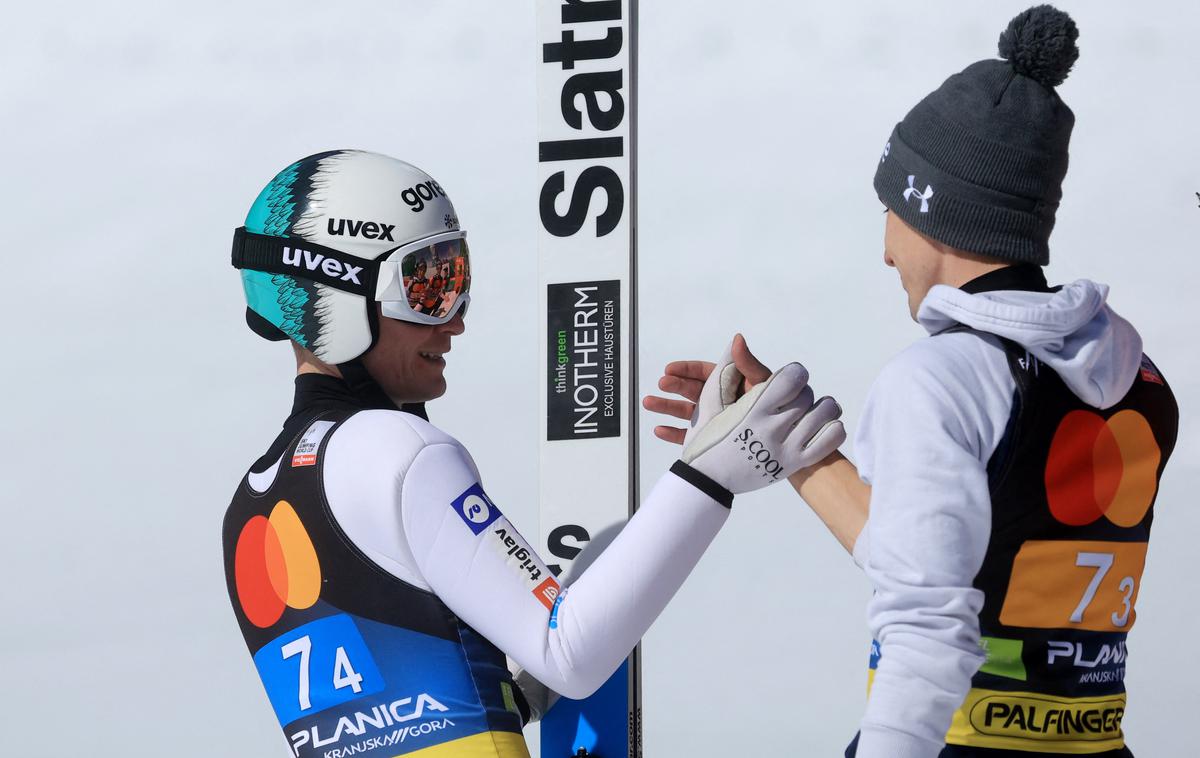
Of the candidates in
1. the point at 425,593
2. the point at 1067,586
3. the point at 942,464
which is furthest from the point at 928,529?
the point at 425,593

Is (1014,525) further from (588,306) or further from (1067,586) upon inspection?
(588,306)

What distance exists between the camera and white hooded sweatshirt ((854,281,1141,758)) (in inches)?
69.3

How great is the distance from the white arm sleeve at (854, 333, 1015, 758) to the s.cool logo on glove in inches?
26.3

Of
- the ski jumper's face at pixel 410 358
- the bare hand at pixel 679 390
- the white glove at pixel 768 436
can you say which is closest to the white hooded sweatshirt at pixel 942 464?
the white glove at pixel 768 436

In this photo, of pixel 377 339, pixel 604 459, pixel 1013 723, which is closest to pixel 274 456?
pixel 377 339

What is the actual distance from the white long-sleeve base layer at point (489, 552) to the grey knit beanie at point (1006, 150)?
30.9 inches

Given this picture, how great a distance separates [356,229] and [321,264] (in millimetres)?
102

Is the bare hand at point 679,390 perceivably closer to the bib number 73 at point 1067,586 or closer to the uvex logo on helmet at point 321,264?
the uvex logo on helmet at point 321,264

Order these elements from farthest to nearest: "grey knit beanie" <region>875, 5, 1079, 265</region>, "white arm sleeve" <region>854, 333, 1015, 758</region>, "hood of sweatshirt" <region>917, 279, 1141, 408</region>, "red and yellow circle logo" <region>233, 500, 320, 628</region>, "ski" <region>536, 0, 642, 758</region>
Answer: "ski" <region>536, 0, 642, 758</region> → "red and yellow circle logo" <region>233, 500, 320, 628</region> → "grey knit beanie" <region>875, 5, 1079, 265</region> → "hood of sweatshirt" <region>917, 279, 1141, 408</region> → "white arm sleeve" <region>854, 333, 1015, 758</region>

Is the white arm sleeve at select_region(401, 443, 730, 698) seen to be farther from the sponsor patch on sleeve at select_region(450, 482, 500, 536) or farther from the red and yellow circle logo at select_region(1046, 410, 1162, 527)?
the red and yellow circle logo at select_region(1046, 410, 1162, 527)

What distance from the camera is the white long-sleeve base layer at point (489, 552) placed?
2459 millimetres

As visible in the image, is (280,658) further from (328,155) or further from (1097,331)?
(1097,331)

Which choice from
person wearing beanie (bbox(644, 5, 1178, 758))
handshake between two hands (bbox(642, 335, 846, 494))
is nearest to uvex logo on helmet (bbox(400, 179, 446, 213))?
handshake between two hands (bbox(642, 335, 846, 494))

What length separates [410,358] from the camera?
2.88 metres
